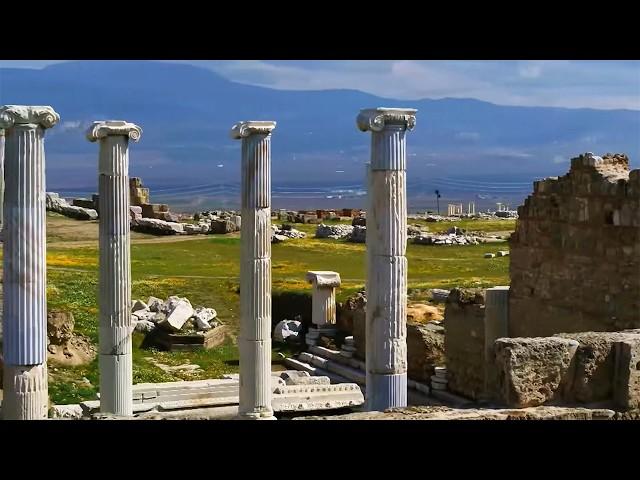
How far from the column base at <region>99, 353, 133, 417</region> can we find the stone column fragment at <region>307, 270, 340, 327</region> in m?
12.4

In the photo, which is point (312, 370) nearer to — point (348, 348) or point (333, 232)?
point (348, 348)

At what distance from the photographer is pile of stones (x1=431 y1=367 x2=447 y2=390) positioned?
70.9 ft

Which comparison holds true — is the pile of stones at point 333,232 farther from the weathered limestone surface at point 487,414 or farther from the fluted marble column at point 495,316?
the weathered limestone surface at point 487,414

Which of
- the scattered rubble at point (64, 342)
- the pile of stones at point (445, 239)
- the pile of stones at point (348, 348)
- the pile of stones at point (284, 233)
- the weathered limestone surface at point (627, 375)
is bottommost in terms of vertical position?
the pile of stones at point (348, 348)

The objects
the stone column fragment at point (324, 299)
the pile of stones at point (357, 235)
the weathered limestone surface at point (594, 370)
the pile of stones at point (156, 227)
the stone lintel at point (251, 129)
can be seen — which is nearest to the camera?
the weathered limestone surface at point (594, 370)

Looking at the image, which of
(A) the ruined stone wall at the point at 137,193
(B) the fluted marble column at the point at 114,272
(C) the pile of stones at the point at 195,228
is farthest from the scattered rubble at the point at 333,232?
(B) the fluted marble column at the point at 114,272

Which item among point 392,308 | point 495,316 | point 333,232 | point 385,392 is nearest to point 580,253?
point 495,316

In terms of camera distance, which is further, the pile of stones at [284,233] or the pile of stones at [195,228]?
the pile of stones at [195,228]

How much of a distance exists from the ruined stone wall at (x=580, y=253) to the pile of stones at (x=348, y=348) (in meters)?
7.05

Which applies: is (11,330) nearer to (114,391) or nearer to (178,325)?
(114,391)

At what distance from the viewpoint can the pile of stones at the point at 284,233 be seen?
47.0 metres

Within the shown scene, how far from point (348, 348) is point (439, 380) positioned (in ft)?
15.7

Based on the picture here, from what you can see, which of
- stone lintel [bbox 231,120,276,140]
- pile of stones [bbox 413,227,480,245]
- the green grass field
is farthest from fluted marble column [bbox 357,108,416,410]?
pile of stones [bbox 413,227,480,245]

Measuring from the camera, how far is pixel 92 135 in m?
16.5
